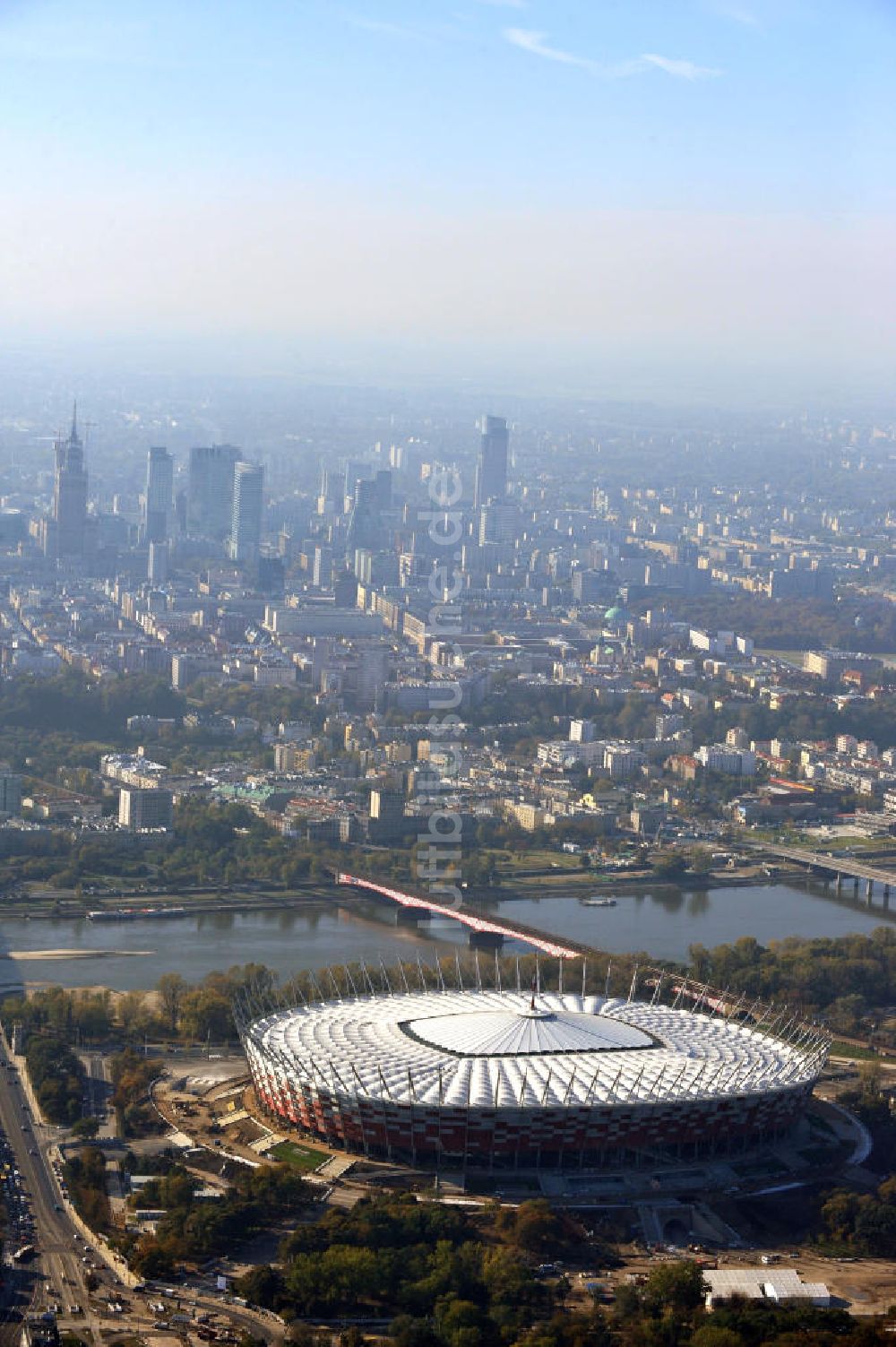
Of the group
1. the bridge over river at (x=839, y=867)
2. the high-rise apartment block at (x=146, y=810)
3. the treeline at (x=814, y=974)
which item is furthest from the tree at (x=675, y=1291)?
the high-rise apartment block at (x=146, y=810)

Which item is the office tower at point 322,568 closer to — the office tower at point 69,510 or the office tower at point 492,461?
the office tower at point 69,510

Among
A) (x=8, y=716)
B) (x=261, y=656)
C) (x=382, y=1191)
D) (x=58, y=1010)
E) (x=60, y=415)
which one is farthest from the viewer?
(x=60, y=415)

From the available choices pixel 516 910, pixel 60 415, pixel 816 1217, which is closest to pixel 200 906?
pixel 516 910

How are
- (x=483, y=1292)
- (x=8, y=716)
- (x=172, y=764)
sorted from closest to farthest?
1. (x=483, y=1292)
2. (x=172, y=764)
3. (x=8, y=716)

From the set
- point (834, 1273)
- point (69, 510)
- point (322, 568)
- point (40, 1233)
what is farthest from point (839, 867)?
point (69, 510)

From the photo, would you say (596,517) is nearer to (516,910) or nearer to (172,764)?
(172,764)

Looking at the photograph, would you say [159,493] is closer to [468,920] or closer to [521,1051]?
[468,920]
